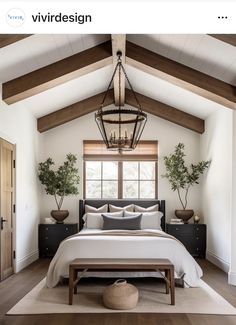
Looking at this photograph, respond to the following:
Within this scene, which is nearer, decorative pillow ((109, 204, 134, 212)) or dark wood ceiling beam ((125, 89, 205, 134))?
decorative pillow ((109, 204, 134, 212))

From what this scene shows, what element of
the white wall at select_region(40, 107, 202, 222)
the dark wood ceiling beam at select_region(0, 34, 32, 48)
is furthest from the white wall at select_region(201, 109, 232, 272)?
the dark wood ceiling beam at select_region(0, 34, 32, 48)

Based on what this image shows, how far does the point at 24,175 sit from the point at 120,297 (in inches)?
148

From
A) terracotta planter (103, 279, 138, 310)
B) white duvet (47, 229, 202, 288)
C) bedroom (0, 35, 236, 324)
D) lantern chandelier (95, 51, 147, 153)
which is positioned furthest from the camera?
white duvet (47, 229, 202, 288)

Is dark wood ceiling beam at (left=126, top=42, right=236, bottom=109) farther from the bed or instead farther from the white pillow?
the white pillow

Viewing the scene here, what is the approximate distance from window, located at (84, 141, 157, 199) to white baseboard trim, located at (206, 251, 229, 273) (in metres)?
1.84

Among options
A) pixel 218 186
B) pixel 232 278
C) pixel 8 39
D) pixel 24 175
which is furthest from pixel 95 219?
pixel 8 39

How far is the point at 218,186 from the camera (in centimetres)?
791

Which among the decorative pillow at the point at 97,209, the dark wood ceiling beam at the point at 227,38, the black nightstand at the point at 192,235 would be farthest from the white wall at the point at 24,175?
the dark wood ceiling beam at the point at 227,38

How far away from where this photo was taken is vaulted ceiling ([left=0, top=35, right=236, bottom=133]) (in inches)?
216

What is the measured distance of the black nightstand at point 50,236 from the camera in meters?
8.81

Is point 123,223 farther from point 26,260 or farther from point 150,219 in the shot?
point 26,260

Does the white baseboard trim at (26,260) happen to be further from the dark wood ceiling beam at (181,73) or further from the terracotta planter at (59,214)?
the dark wood ceiling beam at (181,73)
